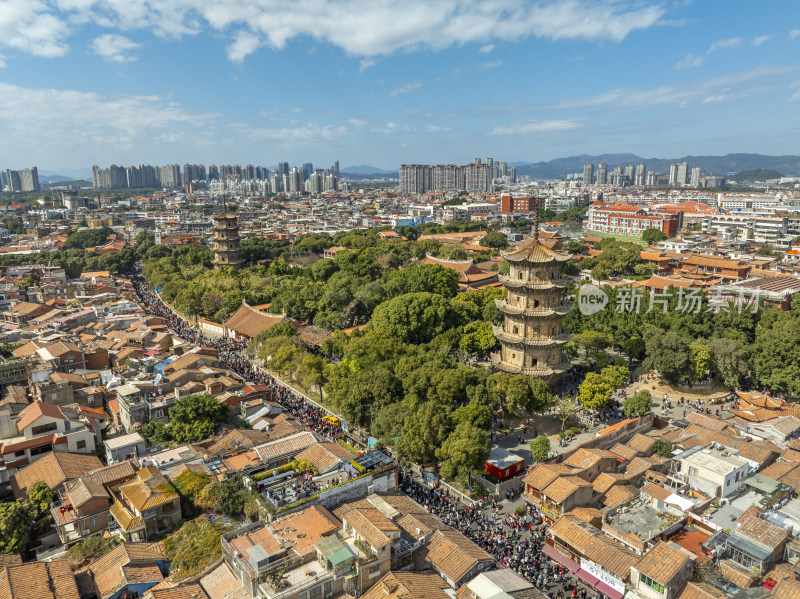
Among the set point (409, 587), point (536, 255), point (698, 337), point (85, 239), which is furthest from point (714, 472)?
point (85, 239)

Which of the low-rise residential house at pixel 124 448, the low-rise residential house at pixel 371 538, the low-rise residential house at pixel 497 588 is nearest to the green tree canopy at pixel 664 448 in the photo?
the low-rise residential house at pixel 497 588

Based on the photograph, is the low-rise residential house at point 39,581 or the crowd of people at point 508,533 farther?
the crowd of people at point 508,533

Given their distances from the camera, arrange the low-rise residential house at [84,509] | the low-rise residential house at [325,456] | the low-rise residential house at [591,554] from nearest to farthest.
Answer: the low-rise residential house at [591,554] < the low-rise residential house at [84,509] < the low-rise residential house at [325,456]

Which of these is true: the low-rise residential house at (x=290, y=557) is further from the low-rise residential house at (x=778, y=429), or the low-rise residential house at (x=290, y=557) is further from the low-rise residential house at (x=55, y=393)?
the low-rise residential house at (x=778, y=429)

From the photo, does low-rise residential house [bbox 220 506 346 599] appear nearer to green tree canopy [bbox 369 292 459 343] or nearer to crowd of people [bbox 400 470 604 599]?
crowd of people [bbox 400 470 604 599]

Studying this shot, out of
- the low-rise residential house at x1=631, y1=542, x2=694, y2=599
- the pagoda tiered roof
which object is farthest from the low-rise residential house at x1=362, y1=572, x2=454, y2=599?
the pagoda tiered roof

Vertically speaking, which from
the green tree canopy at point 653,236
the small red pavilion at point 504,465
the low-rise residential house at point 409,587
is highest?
the green tree canopy at point 653,236

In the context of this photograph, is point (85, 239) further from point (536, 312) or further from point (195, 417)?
point (536, 312)
